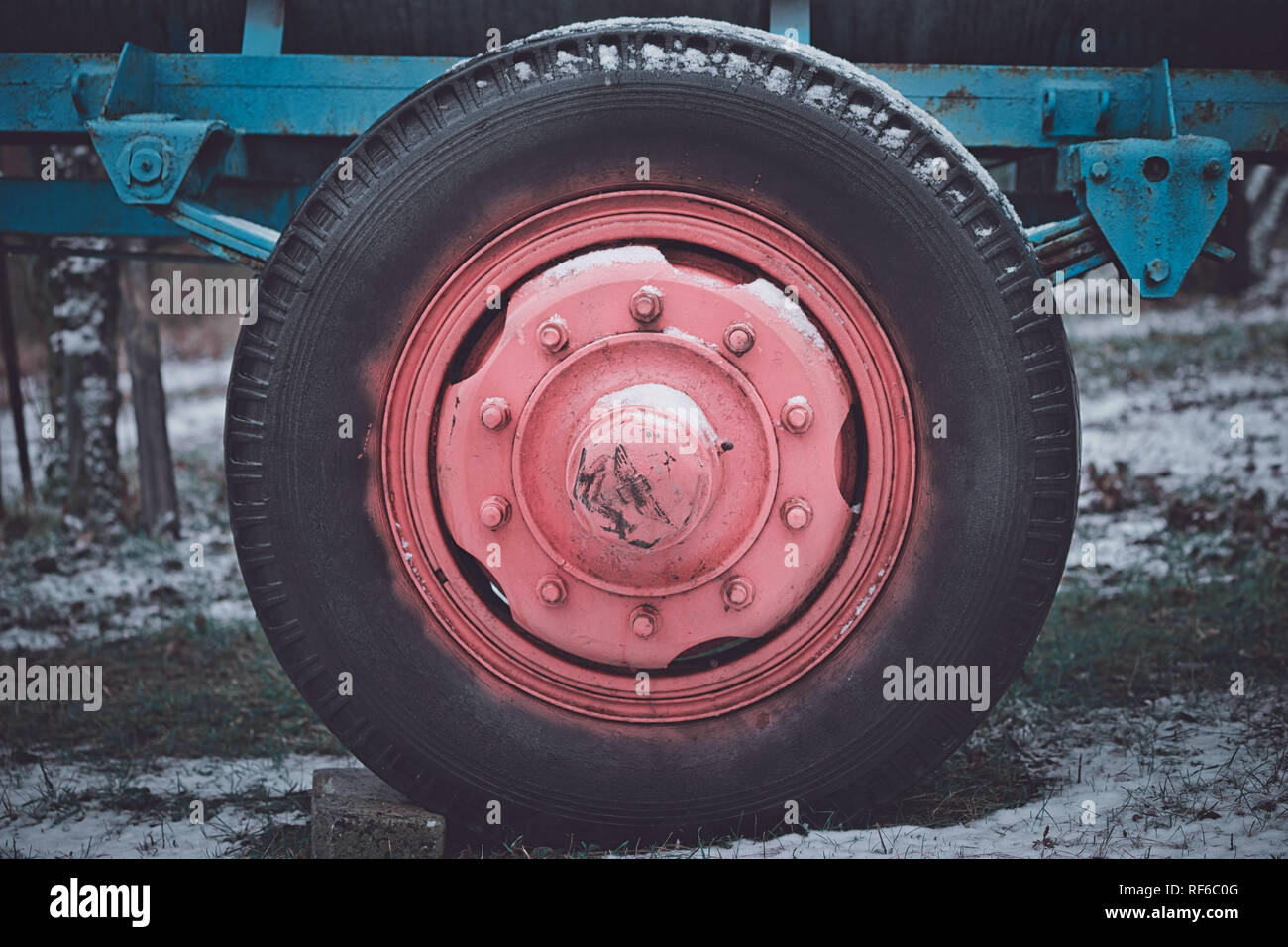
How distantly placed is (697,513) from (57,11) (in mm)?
2024

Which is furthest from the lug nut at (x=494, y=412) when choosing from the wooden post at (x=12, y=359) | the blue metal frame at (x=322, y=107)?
the wooden post at (x=12, y=359)

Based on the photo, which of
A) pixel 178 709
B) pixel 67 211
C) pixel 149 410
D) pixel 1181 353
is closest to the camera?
pixel 67 211

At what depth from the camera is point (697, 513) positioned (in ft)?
6.69

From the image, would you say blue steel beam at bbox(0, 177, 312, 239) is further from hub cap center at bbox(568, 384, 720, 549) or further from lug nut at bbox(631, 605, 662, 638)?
lug nut at bbox(631, 605, 662, 638)

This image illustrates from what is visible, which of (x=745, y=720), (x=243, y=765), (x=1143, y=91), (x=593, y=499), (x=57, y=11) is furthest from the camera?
(x=243, y=765)

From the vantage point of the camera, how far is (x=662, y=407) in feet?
6.76

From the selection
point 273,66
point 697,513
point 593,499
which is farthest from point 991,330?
point 273,66

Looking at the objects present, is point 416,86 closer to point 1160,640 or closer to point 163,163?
point 163,163

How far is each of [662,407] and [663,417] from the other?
0.11 feet

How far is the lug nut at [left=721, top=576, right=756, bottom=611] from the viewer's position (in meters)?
2.12

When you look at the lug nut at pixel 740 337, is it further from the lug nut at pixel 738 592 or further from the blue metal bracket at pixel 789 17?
the blue metal bracket at pixel 789 17

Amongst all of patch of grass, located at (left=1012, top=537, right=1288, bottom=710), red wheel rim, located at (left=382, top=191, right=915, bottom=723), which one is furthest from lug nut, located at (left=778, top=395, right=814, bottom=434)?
patch of grass, located at (left=1012, top=537, right=1288, bottom=710)

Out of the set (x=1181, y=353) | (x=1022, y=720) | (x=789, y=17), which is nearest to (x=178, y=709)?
(x=1022, y=720)
